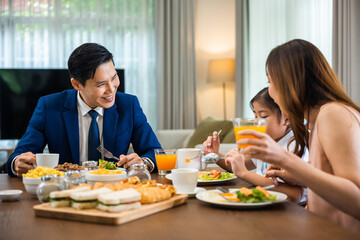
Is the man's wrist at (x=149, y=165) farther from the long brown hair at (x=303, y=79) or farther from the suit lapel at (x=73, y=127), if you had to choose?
the long brown hair at (x=303, y=79)

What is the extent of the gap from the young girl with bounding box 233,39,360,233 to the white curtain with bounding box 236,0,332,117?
2635 millimetres

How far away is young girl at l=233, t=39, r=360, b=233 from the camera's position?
44.9 inches

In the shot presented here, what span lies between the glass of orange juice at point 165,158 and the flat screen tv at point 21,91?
407cm

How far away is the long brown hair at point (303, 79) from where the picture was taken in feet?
4.36

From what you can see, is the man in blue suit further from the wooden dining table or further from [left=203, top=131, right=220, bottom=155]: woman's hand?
the wooden dining table

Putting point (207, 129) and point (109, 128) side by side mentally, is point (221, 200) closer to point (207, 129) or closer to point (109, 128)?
point (109, 128)

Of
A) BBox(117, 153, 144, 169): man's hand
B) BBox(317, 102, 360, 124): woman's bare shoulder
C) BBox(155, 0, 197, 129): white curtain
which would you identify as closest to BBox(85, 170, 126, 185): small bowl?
BBox(117, 153, 144, 169): man's hand

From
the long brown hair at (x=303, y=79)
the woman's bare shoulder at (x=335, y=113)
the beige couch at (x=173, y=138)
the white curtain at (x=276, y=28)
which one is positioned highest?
the white curtain at (x=276, y=28)

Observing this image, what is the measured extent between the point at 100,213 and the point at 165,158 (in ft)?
2.71

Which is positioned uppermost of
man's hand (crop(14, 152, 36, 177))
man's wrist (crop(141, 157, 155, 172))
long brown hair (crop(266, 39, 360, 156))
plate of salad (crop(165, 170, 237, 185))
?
long brown hair (crop(266, 39, 360, 156))

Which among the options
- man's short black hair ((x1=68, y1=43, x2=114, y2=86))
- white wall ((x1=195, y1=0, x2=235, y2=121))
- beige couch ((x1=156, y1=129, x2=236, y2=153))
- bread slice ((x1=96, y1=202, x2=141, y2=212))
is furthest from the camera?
white wall ((x1=195, y1=0, x2=235, y2=121))

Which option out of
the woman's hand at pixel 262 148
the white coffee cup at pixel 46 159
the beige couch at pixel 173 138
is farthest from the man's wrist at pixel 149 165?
the beige couch at pixel 173 138

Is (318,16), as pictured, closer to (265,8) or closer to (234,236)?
(265,8)

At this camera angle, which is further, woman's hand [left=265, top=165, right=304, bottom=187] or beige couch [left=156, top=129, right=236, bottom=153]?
beige couch [left=156, top=129, right=236, bottom=153]
